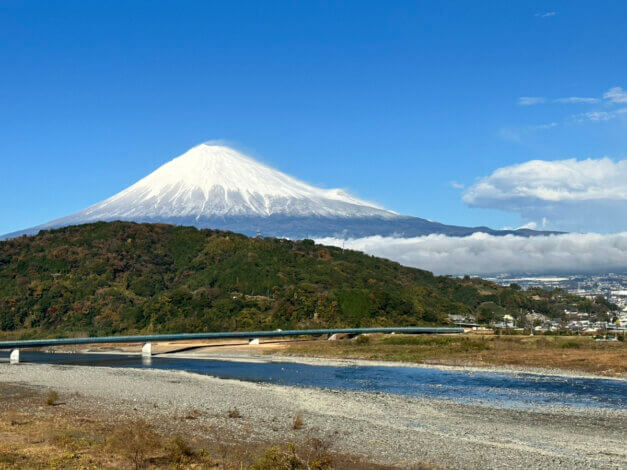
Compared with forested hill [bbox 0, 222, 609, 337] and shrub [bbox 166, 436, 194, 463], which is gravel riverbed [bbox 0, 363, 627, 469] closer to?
shrub [bbox 166, 436, 194, 463]

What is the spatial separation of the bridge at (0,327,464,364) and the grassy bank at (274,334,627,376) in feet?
18.3

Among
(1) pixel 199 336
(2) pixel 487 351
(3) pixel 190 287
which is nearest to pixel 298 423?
(2) pixel 487 351

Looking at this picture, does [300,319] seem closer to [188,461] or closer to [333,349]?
[333,349]

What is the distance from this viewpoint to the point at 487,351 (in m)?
82.8

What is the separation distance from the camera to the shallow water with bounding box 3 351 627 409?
43375mm

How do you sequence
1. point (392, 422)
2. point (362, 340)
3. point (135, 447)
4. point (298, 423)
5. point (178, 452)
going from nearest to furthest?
1. point (178, 452)
2. point (135, 447)
3. point (298, 423)
4. point (392, 422)
5. point (362, 340)

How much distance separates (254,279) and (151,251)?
41.3 metres

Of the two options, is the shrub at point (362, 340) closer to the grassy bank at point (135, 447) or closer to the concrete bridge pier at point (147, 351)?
the concrete bridge pier at point (147, 351)

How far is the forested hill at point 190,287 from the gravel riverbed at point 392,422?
79366 mm

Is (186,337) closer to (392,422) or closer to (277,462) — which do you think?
(392,422)

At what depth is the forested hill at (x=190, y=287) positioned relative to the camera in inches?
5138

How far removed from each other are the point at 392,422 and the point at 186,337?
73.2 m

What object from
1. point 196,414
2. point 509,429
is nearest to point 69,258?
point 196,414

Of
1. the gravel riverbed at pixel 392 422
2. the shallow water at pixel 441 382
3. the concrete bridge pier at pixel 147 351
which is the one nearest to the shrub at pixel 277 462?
the gravel riverbed at pixel 392 422
